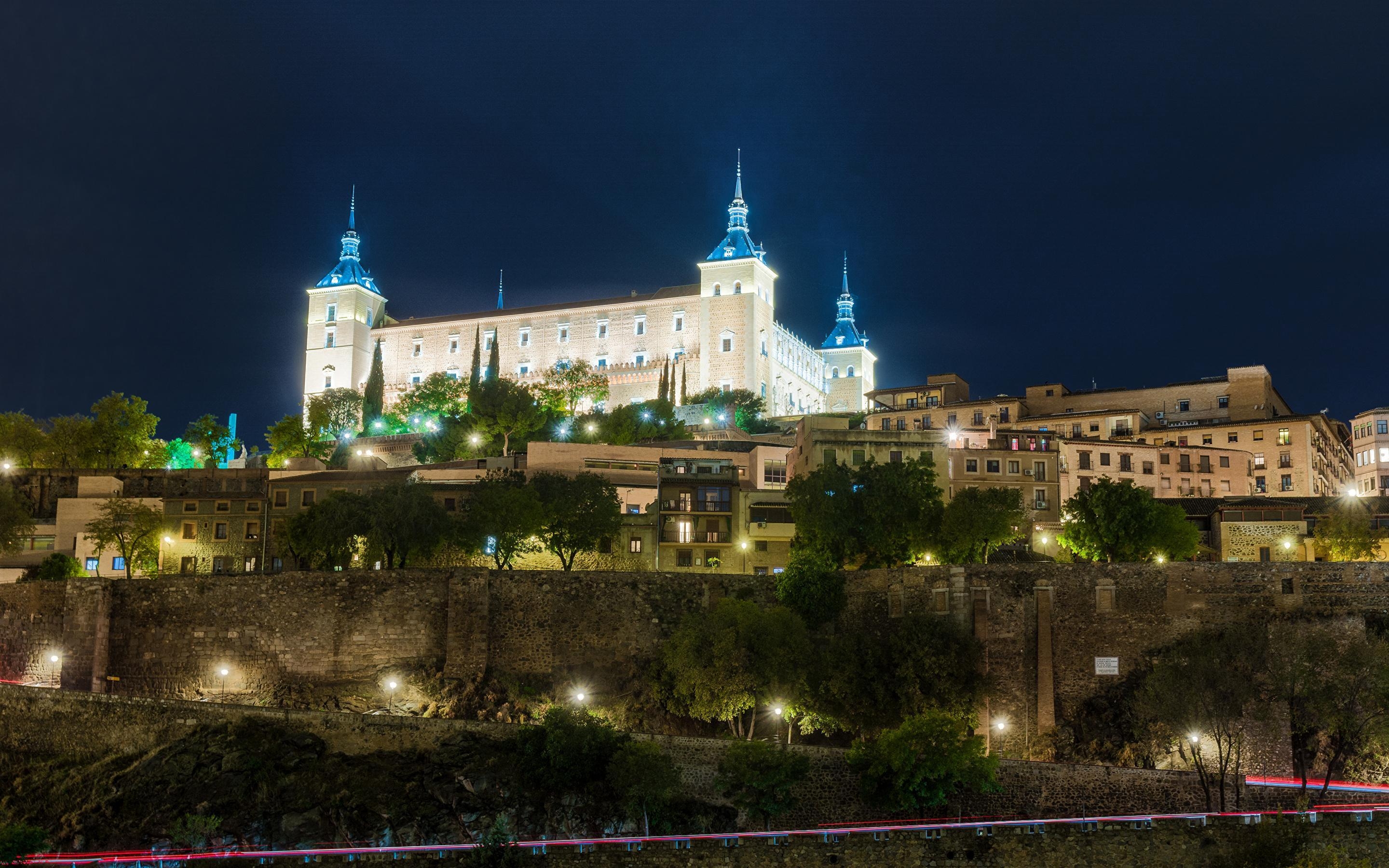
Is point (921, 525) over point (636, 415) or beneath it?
beneath

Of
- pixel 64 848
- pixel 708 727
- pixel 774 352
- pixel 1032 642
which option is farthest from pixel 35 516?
pixel 774 352

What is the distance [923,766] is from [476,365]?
78309mm

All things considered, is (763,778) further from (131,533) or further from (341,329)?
Result: (341,329)

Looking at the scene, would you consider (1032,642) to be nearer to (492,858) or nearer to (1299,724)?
(1299,724)

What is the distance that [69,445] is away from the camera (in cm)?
8275

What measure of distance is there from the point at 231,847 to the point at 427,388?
7280 centimetres

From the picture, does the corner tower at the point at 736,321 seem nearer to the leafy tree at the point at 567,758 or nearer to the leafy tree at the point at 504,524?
the leafy tree at the point at 504,524

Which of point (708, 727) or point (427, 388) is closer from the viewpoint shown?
point (708, 727)

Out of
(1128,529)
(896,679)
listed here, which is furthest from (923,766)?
(1128,529)

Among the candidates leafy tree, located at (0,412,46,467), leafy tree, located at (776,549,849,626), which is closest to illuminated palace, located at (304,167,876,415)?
leafy tree, located at (0,412,46,467)

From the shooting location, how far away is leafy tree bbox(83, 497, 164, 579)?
203 feet

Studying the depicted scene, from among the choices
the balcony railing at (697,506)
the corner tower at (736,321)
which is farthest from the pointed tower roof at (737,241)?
the balcony railing at (697,506)

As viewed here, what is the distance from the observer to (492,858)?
113 feet

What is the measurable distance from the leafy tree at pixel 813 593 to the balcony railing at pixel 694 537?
40.6 ft
